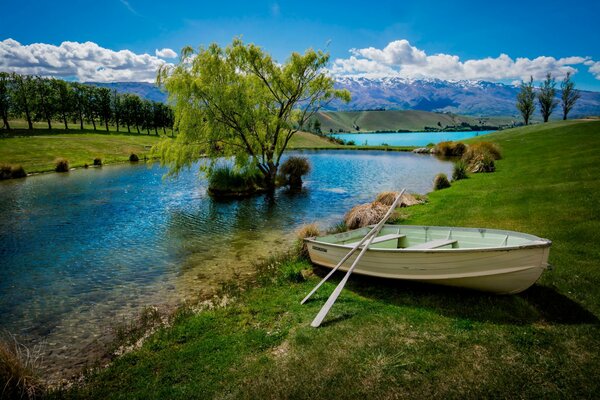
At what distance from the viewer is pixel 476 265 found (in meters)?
9.48

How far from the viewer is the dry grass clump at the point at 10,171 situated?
133 feet

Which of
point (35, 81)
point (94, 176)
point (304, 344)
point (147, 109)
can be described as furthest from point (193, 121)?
point (147, 109)

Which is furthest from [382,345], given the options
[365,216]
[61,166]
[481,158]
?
[61,166]

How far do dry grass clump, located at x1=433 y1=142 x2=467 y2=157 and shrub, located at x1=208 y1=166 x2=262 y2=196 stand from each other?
160 feet

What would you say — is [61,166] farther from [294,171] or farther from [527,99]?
[527,99]

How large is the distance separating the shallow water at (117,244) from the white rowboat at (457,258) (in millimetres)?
5939

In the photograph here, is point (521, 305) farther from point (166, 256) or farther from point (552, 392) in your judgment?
point (166, 256)

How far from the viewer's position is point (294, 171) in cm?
3772

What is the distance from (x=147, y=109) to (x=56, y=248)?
109 meters

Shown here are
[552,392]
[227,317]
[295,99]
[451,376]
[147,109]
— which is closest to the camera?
[552,392]

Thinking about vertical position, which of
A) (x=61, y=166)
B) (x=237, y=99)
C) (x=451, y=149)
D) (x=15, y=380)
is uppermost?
(x=237, y=99)

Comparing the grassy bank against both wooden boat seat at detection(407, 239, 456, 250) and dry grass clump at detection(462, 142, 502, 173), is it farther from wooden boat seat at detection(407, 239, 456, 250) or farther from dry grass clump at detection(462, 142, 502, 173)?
dry grass clump at detection(462, 142, 502, 173)

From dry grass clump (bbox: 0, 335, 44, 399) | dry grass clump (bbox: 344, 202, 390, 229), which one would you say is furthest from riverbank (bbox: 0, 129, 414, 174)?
dry grass clump (bbox: 0, 335, 44, 399)

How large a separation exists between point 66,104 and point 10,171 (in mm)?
61092
